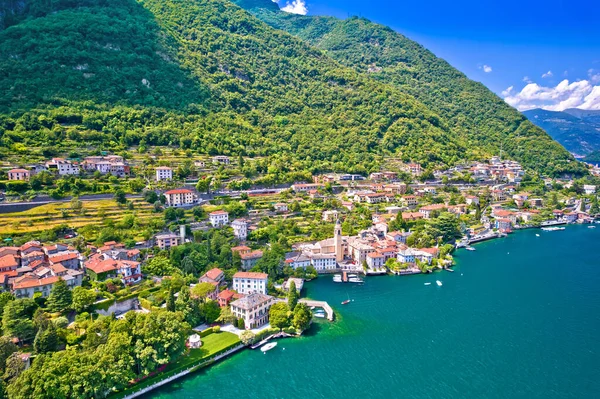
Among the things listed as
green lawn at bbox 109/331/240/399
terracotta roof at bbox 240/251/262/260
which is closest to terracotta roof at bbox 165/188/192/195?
terracotta roof at bbox 240/251/262/260

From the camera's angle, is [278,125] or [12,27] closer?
[12,27]

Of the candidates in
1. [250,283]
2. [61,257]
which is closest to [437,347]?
[250,283]

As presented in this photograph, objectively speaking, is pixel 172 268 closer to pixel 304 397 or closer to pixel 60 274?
pixel 60 274

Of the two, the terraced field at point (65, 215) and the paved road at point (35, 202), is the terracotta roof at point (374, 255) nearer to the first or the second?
the terraced field at point (65, 215)

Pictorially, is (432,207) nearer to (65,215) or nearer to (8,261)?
(65,215)

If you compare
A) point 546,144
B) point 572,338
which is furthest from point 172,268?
point 546,144
